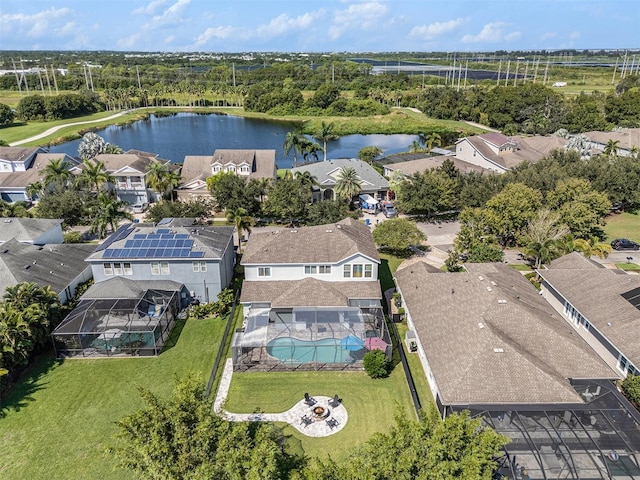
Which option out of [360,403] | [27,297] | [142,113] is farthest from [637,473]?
[142,113]

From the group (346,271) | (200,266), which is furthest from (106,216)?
(346,271)

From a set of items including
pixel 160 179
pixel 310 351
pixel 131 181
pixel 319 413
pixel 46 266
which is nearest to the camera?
pixel 319 413

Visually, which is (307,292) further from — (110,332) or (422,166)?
(422,166)

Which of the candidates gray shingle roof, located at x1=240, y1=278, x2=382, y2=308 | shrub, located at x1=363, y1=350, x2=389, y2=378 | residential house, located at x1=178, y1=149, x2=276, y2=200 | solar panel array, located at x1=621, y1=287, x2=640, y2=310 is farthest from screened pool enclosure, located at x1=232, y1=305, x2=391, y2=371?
residential house, located at x1=178, y1=149, x2=276, y2=200

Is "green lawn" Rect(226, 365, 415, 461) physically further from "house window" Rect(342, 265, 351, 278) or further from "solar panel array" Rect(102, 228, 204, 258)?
"solar panel array" Rect(102, 228, 204, 258)

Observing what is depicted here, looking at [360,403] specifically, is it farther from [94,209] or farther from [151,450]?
[94,209]

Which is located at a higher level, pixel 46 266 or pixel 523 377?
pixel 523 377
